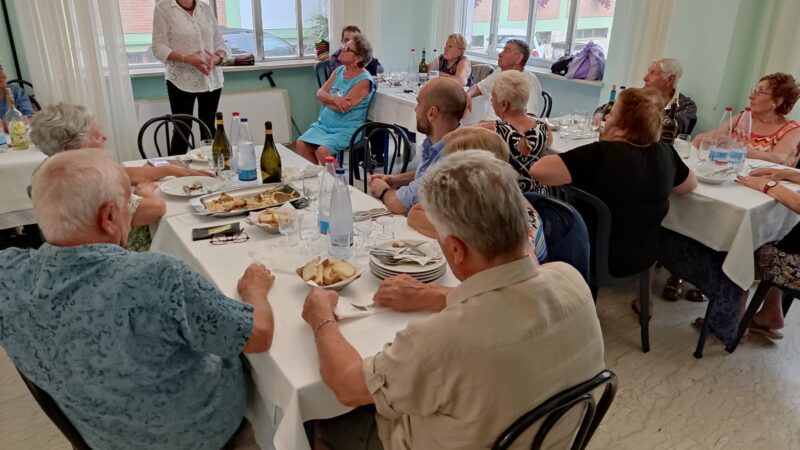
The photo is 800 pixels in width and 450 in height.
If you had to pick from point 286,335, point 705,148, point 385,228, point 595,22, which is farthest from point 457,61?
point 286,335

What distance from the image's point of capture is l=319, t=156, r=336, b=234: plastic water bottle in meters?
1.80

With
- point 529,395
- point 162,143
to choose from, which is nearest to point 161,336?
point 529,395

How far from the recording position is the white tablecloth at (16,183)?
8.98ft

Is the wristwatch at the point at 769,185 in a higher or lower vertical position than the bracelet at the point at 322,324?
higher

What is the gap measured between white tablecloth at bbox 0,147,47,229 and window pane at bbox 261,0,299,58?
3229 millimetres

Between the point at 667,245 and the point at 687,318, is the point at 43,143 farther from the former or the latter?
the point at 687,318

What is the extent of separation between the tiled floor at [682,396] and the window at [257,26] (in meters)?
3.50

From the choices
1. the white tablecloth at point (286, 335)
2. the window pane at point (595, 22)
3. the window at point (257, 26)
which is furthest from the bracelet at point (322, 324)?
the window at point (257, 26)

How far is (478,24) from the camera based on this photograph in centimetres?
629

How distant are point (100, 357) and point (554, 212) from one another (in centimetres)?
148

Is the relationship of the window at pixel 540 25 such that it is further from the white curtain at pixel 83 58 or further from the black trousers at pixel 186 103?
the white curtain at pixel 83 58

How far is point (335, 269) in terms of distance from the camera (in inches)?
60.1

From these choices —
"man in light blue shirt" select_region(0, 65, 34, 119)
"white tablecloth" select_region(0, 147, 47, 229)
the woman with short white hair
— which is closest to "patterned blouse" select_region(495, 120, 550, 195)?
the woman with short white hair

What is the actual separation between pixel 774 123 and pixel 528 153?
1634mm
